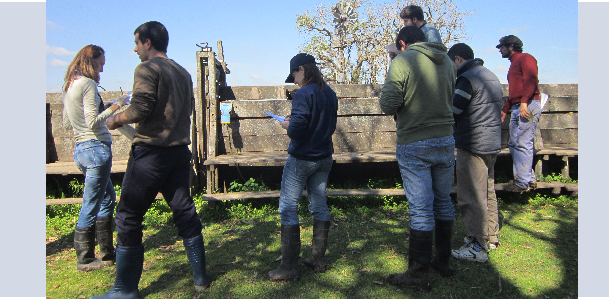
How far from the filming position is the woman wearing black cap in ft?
10.9

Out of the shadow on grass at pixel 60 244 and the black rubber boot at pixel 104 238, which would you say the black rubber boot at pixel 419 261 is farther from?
the shadow on grass at pixel 60 244

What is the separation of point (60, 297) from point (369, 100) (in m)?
5.45

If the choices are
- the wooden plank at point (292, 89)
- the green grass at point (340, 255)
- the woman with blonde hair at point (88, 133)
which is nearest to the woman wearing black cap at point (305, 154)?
the green grass at point (340, 255)

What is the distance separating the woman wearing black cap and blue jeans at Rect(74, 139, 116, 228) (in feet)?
5.88

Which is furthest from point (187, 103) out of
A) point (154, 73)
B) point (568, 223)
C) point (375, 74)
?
point (375, 74)

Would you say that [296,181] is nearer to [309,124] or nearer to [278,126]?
[309,124]

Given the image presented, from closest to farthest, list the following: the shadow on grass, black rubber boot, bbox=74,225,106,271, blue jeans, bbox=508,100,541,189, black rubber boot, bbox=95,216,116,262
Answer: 1. black rubber boot, bbox=74,225,106,271
2. black rubber boot, bbox=95,216,116,262
3. the shadow on grass
4. blue jeans, bbox=508,100,541,189

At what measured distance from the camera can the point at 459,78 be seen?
12.5 ft

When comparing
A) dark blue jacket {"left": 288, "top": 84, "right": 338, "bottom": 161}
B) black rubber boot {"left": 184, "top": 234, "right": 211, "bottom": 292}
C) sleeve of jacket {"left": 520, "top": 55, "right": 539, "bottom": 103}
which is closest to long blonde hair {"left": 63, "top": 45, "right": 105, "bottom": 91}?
black rubber boot {"left": 184, "top": 234, "right": 211, "bottom": 292}

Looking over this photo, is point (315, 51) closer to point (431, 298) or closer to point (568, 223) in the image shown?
point (568, 223)

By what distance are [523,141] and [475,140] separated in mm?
2585

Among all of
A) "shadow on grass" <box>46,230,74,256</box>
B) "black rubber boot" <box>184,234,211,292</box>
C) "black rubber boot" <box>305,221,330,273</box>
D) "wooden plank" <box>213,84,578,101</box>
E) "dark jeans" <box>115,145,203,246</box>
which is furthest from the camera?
"wooden plank" <box>213,84,578,101</box>

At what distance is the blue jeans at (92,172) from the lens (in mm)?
3719

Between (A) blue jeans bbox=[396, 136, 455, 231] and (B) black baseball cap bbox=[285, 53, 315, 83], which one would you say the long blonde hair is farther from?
(A) blue jeans bbox=[396, 136, 455, 231]
